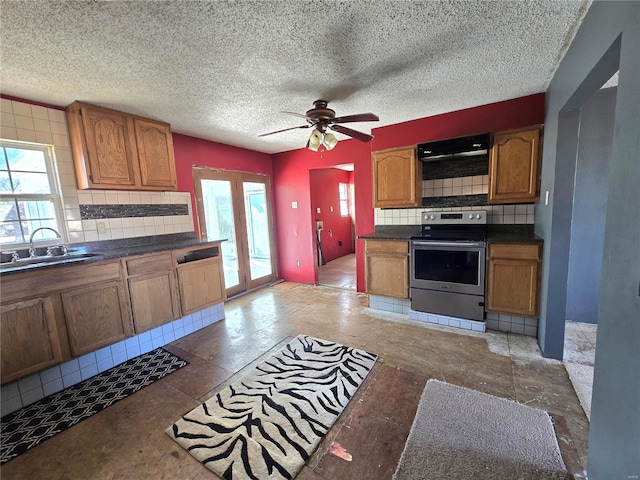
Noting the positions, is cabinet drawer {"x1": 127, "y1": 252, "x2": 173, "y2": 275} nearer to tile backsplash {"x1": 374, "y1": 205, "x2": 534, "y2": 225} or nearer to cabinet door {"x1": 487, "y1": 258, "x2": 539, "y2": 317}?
tile backsplash {"x1": 374, "y1": 205, "x2": 534, "y2": 225}

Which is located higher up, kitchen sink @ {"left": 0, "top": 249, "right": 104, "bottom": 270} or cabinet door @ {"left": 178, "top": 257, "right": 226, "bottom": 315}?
kitchen sink @ {"left": 0, "top": 249, "right": 104, "bottom": 270}

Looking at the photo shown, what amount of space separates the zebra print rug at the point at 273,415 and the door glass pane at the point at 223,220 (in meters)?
1.97

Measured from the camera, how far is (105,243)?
2.71 metres

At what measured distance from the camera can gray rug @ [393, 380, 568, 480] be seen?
128cm

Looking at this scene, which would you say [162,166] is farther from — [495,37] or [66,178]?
[495,37]

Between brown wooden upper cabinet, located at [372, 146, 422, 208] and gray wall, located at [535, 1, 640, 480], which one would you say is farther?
brown wooden upper cabinet, located at [372, 146, 422, 208]

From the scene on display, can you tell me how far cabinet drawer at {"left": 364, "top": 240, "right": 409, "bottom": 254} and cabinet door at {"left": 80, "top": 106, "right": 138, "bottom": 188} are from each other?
2619mm

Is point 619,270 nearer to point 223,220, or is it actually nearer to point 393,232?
point 393,232

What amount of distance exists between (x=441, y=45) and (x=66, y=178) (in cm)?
330

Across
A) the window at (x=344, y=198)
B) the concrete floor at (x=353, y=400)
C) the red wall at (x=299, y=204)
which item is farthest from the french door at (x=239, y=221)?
the window at (x=344, y=198)

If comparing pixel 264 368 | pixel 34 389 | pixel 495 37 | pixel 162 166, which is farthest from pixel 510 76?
pixel 34 389

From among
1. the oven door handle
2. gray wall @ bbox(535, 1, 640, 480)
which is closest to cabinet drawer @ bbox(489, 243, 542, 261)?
the oven door handle

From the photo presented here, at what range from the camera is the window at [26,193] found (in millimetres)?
2203

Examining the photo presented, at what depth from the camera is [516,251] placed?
2.44m
